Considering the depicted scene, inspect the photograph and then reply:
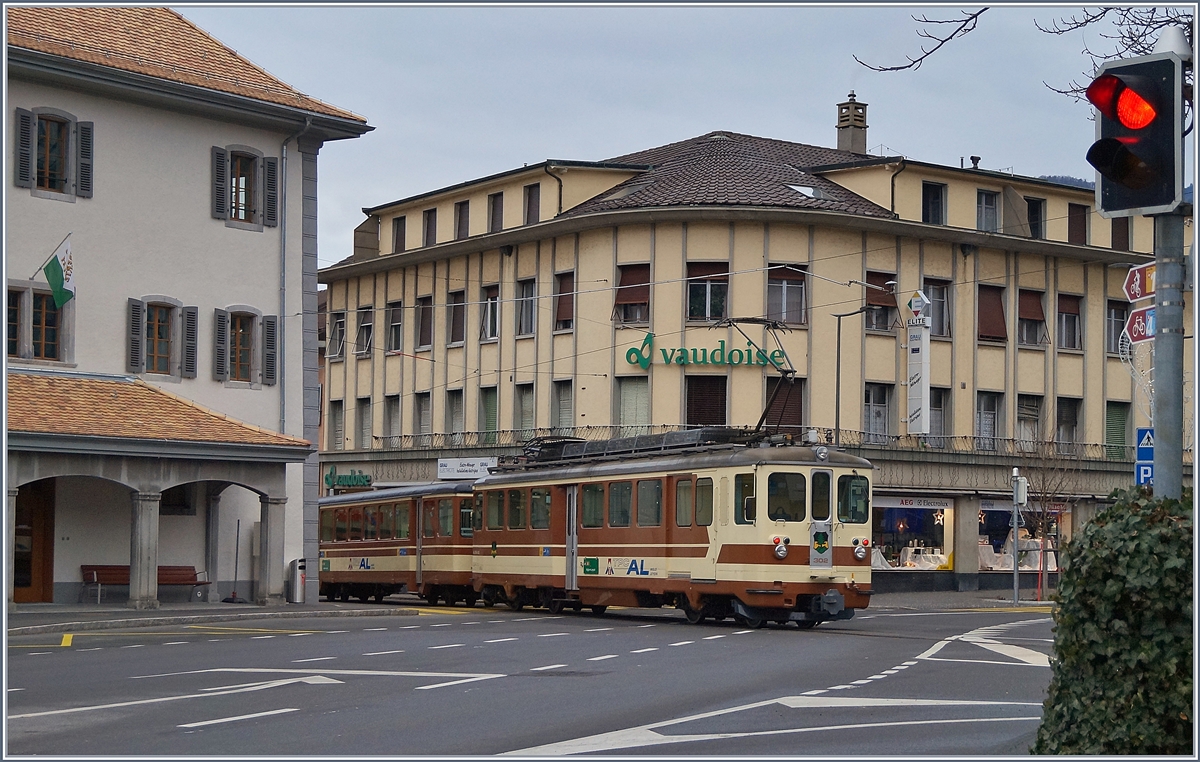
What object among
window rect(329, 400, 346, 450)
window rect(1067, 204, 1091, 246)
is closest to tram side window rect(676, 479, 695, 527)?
window rect(1067, 204, 1091, 246)

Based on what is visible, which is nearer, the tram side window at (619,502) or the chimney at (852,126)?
the tram side window at (619,502)

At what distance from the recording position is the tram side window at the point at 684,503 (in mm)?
27062

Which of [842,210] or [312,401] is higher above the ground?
[842,210]

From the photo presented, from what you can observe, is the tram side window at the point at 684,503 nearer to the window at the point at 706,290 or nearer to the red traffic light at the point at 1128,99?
the window at the point at 706,290

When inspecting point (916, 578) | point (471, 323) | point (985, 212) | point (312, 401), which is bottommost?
point (916, 578)

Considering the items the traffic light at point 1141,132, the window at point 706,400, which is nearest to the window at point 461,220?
the window at point 706,400

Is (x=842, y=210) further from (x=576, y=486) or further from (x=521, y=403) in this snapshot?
(x=576, y=486)

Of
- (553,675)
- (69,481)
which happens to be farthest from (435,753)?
(69,481)

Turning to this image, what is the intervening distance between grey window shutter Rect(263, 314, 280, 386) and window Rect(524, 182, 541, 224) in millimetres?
17020

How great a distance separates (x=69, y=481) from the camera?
99.6 feet

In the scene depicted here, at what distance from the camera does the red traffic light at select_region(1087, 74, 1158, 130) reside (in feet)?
24.1

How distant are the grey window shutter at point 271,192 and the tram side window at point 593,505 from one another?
901 centimetres

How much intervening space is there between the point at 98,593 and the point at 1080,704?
80.2ft

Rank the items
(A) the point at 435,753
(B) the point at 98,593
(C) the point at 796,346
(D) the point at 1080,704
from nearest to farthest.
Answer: (D) the point at 1080,704 < (A) the point at 435,753 < (B) the point at 98,593 < (C) the point at 796,346
